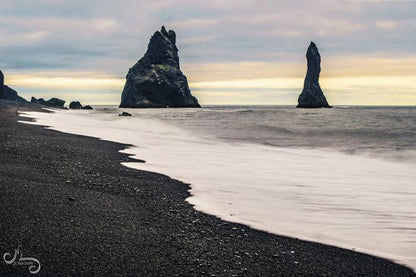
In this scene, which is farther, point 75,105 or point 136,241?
point 75,105

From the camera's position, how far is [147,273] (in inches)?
218

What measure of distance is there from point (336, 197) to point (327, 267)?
5.31m

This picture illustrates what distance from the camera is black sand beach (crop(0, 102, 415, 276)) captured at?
577 centimetres

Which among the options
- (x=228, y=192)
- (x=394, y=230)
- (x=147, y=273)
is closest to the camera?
(x=147, y=273)

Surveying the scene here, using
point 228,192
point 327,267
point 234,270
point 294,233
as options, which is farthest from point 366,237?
point 228,192

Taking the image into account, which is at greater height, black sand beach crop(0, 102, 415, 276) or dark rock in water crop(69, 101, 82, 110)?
dark rock in water crop(69, 101, 82, 110)

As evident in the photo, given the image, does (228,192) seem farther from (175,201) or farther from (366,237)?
(366,237)

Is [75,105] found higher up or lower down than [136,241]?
higher up

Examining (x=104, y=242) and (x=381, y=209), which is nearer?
(x=104, y=242)

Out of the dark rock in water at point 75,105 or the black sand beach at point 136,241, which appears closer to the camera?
the black sand beach at point 136,241

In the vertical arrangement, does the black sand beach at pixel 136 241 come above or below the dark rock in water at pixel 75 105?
below

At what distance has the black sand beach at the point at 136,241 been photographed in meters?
5.77

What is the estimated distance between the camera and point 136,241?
6.59m

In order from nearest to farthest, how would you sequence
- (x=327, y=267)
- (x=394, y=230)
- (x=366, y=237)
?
1. (x=327, y=267)
2. (x=366, y=237)
3. (x=394, y=230)
